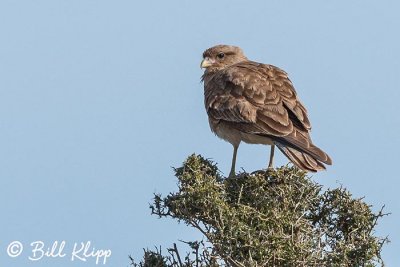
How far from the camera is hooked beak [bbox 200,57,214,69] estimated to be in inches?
476

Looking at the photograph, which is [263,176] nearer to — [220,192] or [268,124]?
[220,192]

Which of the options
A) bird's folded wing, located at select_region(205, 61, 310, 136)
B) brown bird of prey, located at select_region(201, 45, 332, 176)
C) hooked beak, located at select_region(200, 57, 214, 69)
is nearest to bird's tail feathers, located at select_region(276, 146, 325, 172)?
brown bird of prey, located at select_region(201, 45, 332, 176)

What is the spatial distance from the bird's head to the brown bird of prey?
1.09m

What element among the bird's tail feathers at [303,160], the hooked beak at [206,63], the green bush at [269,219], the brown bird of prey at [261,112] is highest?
the hooked beak at [206,63]

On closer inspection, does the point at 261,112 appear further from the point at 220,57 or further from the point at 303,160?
the point at 220,57

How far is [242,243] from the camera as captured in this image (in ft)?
21.7

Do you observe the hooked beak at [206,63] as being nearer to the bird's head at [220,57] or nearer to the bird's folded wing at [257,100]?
the bird's head at [220,57]

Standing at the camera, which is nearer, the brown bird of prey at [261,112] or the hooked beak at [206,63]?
the brown bird of prey at [261,112]

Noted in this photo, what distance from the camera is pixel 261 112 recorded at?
30.8 feet

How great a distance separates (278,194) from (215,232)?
0.75 metres

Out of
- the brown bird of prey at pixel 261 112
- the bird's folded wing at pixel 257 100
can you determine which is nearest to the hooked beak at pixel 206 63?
the brown bird of prey at pixel 261 112

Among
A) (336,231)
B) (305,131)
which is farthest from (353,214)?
(305,131)

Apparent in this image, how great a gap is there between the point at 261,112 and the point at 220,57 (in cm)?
314

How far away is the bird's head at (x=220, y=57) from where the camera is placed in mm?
12195
